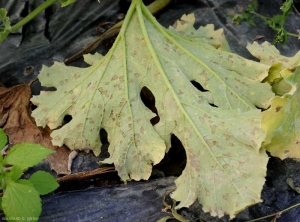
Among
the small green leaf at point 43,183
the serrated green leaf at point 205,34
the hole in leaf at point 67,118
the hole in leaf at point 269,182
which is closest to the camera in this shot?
the small green leaf at point 43,183

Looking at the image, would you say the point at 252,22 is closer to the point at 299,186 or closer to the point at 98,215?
the point at 299,186

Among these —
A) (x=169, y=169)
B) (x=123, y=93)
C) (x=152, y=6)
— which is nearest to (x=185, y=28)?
(x=152, y=6)

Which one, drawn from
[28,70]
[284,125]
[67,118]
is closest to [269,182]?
[284,125]

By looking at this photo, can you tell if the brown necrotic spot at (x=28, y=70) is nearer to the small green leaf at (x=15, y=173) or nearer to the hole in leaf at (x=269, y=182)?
the small green leaf at (x=15, y=173)

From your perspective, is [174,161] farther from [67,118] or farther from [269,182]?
[67,118]

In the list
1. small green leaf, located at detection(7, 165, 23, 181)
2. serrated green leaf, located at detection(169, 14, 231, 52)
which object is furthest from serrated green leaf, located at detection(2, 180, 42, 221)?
serrated green leaf, located at detection(169, 14, 231, 52)

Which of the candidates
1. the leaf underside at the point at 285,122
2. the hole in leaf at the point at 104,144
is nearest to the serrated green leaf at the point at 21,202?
the hole in leaf at the point at 104,144

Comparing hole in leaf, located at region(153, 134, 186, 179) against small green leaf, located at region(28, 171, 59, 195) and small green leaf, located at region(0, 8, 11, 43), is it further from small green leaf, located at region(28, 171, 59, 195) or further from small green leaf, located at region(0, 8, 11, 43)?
small green leaf, located at region(0, 8, 11, 43)
